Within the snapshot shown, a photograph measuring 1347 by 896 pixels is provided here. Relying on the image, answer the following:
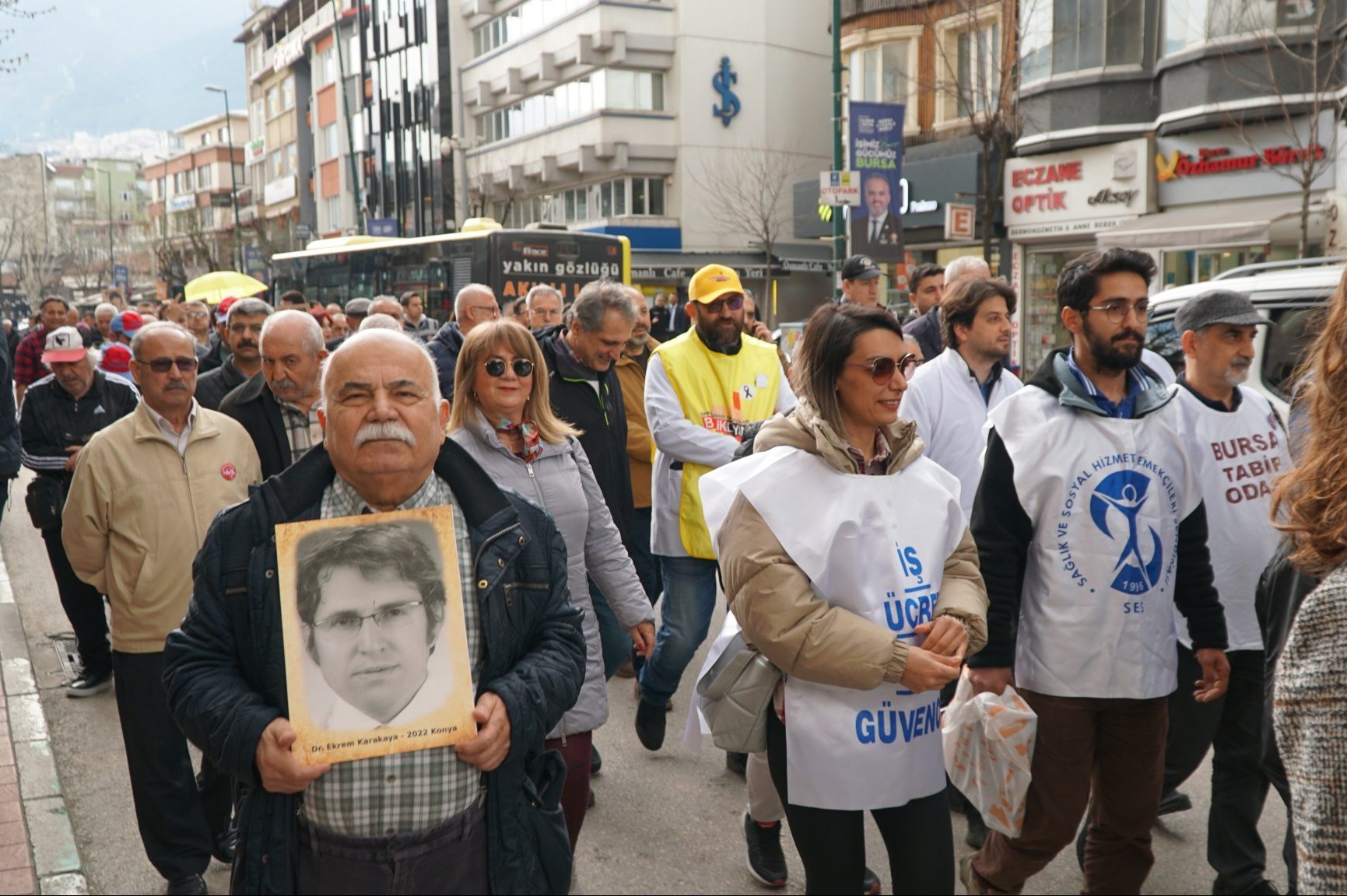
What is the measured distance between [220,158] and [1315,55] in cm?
A: 10275

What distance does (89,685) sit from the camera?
7.03 meters

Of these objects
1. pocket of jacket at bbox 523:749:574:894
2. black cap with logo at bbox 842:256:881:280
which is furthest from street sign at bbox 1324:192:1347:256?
pocket of jacket at bbox 523:749:574:894

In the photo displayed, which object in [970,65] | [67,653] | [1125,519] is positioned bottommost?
[67,653]

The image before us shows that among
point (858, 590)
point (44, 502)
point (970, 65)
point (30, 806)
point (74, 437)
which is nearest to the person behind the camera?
point (858, 590)

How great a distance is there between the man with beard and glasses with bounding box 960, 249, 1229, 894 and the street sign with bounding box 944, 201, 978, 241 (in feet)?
74.5

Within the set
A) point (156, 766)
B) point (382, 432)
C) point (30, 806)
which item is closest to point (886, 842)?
point (382, 432)

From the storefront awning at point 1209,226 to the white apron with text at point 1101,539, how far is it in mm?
15785

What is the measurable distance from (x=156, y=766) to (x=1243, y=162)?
2009 centimetres

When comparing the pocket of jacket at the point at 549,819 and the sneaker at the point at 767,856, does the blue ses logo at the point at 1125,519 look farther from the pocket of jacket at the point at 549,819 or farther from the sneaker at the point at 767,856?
the pocket of jacket at the point at 549,819

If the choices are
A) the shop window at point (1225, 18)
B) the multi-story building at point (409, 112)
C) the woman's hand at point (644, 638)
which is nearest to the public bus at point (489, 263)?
the shop window at point (1225, 18)

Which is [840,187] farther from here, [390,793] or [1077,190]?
[390,793]

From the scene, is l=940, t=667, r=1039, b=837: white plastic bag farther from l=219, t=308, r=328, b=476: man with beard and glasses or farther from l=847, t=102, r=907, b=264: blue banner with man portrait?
l=847, t=102, r=907, b=264: blue banner with man portrait

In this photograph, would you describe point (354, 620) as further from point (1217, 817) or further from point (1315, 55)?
point (1315, 55)

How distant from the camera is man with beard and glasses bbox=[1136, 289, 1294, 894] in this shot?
164 inches
